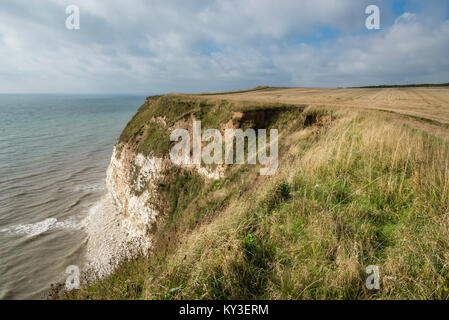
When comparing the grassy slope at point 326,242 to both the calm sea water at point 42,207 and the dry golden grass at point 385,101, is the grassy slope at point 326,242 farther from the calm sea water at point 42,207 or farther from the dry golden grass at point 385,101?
the calm sea water at point 42,207

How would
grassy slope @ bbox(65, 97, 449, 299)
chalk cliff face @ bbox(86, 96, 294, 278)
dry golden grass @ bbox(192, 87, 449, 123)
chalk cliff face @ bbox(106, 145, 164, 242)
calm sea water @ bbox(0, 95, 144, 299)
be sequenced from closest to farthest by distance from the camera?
grassy slope @ bbox(65, 97, 449, 299)
calm sea water @ bbox(0, 95, 144, 299)
dry golden grass @ bbox(192, 87, 449, 123)
chalk cliff face @ bbox(86, 96, 294, 278)
chalk cliff face @ bbox(106, 145, 164, 242)

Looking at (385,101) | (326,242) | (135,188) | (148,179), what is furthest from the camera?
(385,101)

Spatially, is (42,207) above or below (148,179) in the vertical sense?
below

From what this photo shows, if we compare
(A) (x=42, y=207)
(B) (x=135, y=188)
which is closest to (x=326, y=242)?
(B) (x=135, y=188)

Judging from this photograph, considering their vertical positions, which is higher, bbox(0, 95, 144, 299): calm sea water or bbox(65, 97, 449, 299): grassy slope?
bbox(65, 97, 449, 299): grassy slope

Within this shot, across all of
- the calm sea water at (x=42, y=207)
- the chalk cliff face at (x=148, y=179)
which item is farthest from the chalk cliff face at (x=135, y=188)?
the calm sea water at (x=42, y=207)

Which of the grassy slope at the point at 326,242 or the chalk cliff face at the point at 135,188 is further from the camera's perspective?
the chalk cliff face at the point at 135,188

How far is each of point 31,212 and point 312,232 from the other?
23.2 m

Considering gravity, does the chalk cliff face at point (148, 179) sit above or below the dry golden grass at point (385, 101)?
below

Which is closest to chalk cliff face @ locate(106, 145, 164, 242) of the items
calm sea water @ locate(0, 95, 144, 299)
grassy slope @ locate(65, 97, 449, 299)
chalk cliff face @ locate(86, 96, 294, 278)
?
chalk cliff face @ locate(86, 96, 294, 278)

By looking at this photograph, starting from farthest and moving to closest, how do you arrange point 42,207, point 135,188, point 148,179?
point 42,207 < point 135,188 < point 148,179

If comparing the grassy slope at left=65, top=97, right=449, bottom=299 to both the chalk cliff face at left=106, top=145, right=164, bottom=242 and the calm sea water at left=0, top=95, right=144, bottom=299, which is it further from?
the calm sea water at left=0, top=95, right=144, bottom=299

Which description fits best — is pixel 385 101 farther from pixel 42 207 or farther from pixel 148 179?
pixel 42 207
